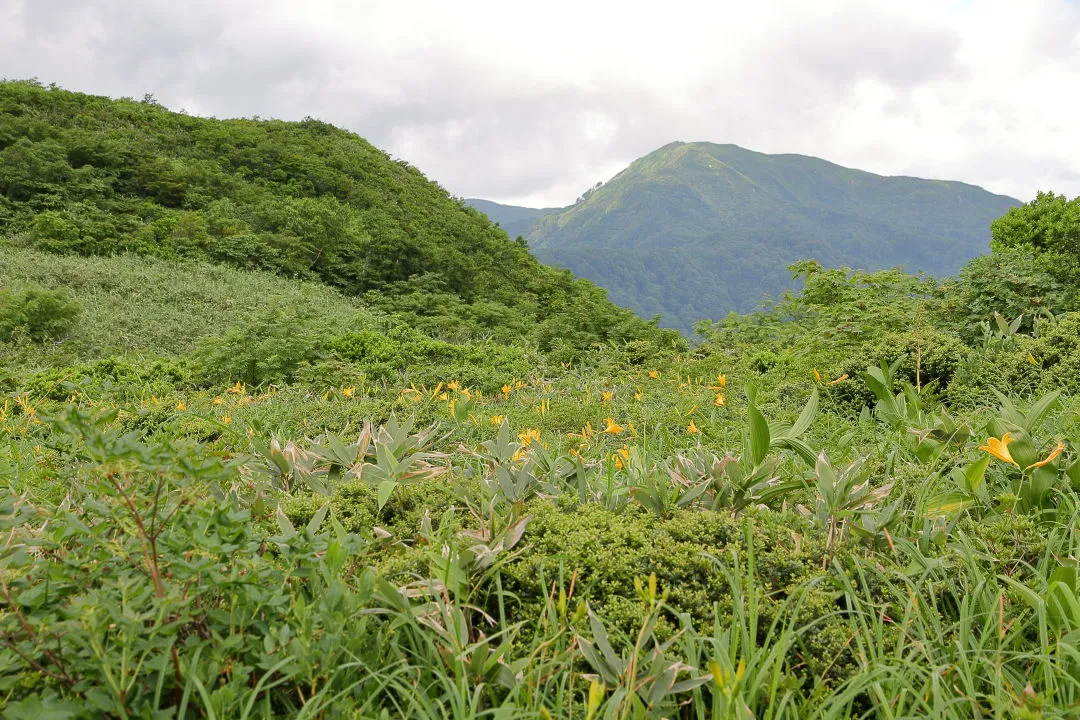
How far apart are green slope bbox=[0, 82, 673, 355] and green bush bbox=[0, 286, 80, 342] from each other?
5.29 meters

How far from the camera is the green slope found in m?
13.9

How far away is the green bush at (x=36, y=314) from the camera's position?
8.18 metres

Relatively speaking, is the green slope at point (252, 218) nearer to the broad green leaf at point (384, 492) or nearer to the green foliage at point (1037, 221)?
the green foliage at point (1037, 221)

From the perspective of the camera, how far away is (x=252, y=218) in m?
16.7

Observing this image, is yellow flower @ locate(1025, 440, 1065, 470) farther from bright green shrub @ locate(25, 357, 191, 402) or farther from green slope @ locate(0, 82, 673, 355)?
green slope @ locate(0, 82, 673, 355)

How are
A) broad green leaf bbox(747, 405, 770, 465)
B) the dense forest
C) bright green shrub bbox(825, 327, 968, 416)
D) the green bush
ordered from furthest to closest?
the green bush → bright green shrub bbox(825, 327, 968, 416) → broad green leaf bbox(747, 405, 770, 465) → the dense forest

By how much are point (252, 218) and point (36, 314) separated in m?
8.95

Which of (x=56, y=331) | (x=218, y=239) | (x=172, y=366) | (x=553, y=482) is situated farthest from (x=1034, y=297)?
(x=218, y=239)

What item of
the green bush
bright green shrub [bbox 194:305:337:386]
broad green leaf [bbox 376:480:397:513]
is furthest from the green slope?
broad green leaf [bbox 376:480:397:513]

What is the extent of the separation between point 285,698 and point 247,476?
84 centimetres

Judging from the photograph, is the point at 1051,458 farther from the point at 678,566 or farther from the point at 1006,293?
the point at 1006,293

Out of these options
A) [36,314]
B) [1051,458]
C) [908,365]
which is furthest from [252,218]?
[1051,458]

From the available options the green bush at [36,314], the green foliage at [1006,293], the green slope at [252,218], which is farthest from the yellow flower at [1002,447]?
the green bush at [36,314]

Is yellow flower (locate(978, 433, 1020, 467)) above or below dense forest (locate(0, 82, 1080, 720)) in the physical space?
above
